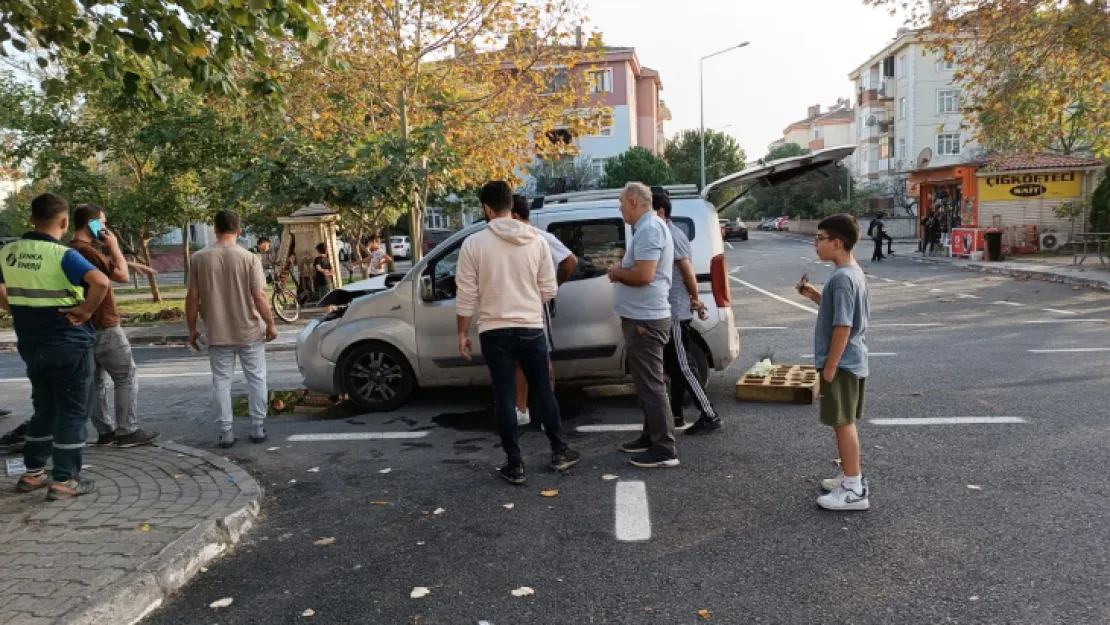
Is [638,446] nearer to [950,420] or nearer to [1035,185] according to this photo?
[950,420]

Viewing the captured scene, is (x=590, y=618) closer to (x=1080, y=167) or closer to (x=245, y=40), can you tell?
(x=245, y=40)

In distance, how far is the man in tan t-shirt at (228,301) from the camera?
600 centimetres

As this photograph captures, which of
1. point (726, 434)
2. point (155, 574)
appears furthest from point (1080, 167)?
point (155, 574)

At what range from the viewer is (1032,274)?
2017 centimetres

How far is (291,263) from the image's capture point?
18.5 meters

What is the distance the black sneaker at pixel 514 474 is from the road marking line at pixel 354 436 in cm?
153

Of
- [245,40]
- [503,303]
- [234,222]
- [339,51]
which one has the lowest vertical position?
[503,303]

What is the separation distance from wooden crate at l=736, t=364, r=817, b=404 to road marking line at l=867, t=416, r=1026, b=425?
700 millimetres

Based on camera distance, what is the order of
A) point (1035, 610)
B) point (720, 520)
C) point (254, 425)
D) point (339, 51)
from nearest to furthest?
point (1035, 610)
point (720, 520)
point (254, 425)
point (339, 51)

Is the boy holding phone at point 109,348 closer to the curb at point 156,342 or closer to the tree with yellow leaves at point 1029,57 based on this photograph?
the curb at point 156,342

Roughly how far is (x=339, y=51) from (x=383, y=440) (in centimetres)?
1124

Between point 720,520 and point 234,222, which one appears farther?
point 234,222

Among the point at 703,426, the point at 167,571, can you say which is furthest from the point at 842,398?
the point at 167,571

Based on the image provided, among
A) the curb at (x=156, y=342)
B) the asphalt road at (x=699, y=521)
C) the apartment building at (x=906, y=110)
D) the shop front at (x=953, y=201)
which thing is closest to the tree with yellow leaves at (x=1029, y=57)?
the shop front at (x=953, y=201)
